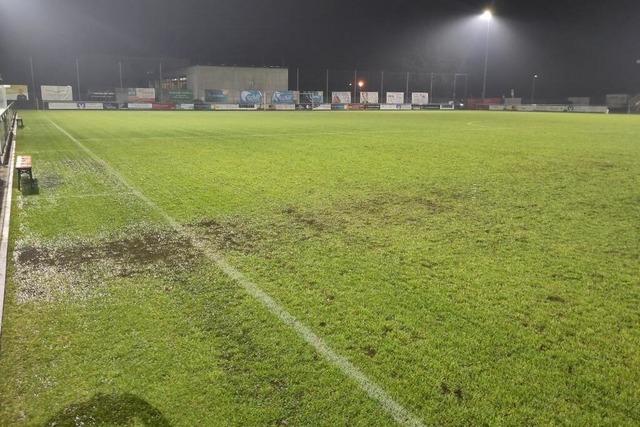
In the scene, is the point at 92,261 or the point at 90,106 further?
the point at 90,106

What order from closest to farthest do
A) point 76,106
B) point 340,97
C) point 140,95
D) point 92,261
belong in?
point 92,261 → point 76,106 → point 140,95 → point 340,97

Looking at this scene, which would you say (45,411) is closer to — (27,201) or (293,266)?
(293,266)

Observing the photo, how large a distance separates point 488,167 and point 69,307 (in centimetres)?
994

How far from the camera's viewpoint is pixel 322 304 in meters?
4.20

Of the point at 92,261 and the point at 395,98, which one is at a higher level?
the point at 395,98

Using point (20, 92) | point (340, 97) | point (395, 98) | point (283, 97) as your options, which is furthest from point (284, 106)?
point (20, 92)

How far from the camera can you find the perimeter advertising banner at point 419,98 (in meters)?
67.6

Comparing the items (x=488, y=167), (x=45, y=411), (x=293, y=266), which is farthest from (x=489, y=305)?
(x=488, y=167)

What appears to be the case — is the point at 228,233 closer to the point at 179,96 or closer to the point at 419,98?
the point at 179,96

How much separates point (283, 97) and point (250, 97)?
4.15 metres

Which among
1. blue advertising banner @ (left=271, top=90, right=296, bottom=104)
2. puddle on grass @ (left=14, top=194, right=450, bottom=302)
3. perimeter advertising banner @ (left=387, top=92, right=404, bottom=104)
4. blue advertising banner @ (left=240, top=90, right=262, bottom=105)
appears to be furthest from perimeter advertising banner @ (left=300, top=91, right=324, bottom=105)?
puddle on grass @ (left=14, top=194, right=450, bottom=302)

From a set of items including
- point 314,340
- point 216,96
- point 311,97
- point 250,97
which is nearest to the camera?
point 314,340

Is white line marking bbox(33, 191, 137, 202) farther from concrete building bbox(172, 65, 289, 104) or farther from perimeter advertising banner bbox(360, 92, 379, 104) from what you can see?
perimeter advertising banner bbox(360, 92, 379, 104)

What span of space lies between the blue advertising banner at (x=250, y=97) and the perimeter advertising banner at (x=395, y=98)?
57.0 feet
